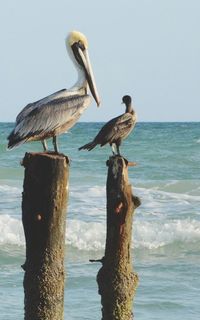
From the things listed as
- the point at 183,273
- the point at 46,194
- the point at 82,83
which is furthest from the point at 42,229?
the point at 183,273

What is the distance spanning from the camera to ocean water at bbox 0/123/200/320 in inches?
417

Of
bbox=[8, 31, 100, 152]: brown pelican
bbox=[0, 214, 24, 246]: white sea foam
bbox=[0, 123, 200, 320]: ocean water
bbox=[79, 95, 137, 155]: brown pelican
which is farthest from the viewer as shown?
bbox=[0, 214, 24, 246]: white sea foam

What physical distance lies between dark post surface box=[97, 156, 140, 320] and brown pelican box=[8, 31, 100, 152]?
78cm

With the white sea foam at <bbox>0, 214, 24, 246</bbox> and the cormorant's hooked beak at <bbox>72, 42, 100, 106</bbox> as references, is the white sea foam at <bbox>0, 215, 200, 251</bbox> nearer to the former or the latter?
the white sea foam at <bbox>0, 214, 24, 246</bbox>

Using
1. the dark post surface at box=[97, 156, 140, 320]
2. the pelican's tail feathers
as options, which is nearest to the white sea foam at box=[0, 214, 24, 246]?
the pelican's tail feathers

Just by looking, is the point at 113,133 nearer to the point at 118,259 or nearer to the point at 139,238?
the point at 118,259

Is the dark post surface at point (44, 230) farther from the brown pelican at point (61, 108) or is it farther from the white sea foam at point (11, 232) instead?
the white sea foam at point (11, 232)

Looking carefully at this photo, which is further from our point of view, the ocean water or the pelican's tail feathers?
the ocean water

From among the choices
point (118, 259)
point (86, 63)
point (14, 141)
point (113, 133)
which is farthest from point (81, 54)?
point (118, 259)

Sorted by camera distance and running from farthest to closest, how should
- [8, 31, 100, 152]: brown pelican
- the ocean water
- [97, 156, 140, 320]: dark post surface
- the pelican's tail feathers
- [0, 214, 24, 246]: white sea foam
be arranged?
[0, 214, 24, 246]: white sea foam → the ocean water → [8, 31, 100, 152]: brown pelican → the pelican's tail feathers → [97, 156, 140, 320]: dark post surface

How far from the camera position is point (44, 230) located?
23.5 feet

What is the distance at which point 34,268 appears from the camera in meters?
7.20

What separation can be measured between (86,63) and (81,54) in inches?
4.6

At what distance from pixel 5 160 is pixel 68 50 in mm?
19086
